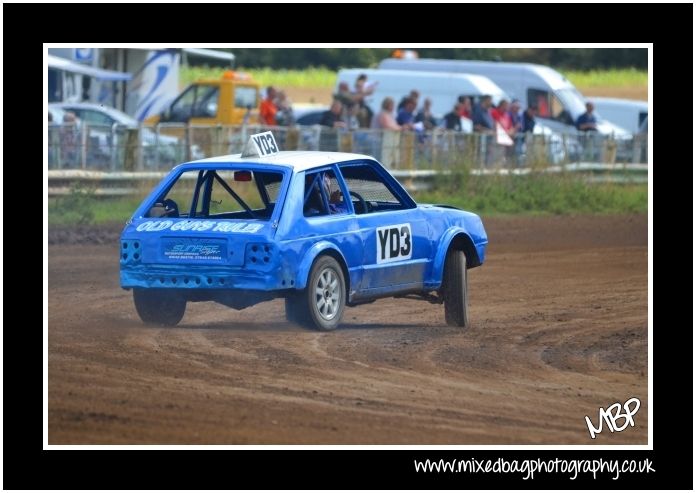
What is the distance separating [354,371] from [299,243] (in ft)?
4.74

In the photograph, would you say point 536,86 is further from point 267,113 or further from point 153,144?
point 153,144

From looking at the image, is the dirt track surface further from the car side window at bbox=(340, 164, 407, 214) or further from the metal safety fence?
the metal safety fence

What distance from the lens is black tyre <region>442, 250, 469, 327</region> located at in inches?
476

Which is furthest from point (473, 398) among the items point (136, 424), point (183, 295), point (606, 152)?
point (606, 152)

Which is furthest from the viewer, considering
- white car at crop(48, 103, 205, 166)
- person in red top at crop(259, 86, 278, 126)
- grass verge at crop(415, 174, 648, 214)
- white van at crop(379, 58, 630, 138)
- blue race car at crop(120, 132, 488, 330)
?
white van at crop(379, 58, 630, 138)

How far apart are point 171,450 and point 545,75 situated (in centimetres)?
2460

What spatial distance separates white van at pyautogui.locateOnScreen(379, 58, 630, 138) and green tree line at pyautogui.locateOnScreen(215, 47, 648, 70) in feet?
6.52

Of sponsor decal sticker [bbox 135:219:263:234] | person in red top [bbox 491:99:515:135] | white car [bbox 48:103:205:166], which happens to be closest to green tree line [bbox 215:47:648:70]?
person in red top [bbox 491:99:515:135]

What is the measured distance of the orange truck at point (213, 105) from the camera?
102ft

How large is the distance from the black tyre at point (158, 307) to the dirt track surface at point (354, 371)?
18 centimetres

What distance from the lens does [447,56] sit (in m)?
38.2

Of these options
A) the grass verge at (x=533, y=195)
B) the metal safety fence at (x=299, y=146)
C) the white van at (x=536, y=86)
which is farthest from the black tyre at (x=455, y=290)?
the white van at (x=536, y=86)

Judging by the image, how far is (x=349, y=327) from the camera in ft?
38.7

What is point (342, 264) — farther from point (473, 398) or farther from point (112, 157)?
point (112, 157)
